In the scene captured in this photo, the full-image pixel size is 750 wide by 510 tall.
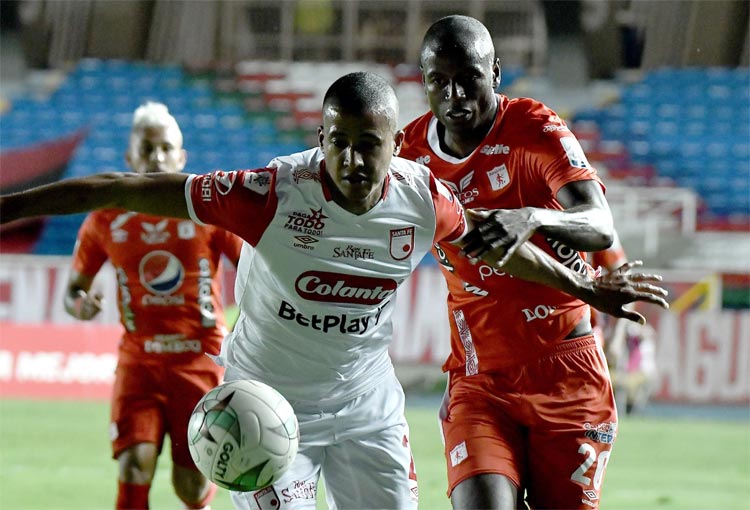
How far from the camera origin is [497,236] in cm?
357

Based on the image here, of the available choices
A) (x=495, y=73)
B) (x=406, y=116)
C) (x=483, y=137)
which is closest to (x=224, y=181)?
(x=483, y=137)

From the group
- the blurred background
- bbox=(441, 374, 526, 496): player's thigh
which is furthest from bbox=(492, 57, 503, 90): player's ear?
the blurred background

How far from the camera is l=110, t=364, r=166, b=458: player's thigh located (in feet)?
19.1

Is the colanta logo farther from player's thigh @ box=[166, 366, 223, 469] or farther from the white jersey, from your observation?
player's thigh @ box=[166, 366, 223, 469]

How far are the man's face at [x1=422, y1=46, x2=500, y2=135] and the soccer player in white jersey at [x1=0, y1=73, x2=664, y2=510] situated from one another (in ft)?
0.70

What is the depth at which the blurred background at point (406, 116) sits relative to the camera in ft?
50.3

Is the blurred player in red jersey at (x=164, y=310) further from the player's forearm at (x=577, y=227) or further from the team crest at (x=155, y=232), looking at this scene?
the player's forearm at (x=577, y=227)

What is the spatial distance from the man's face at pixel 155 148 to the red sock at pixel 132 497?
1.70 meters

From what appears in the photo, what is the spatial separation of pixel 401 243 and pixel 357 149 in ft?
1.47

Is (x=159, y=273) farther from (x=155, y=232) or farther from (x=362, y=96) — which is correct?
(x=362, y=96)

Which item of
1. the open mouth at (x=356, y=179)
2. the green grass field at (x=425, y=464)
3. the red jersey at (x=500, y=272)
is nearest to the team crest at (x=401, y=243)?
the open mouth at (x=356, y=179)

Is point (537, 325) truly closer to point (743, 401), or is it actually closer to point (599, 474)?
point (599, 474)

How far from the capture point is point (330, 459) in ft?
13.7

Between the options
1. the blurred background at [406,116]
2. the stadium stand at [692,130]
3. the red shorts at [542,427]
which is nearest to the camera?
the red shorts at [542,427]
